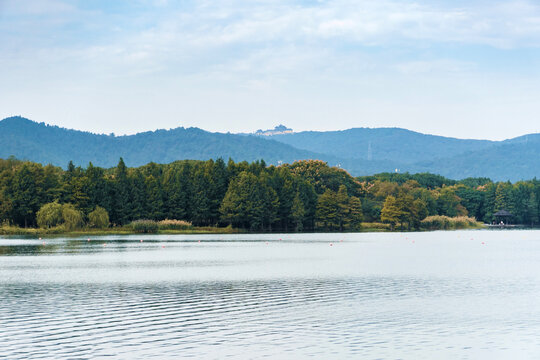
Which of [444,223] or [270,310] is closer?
[270,310]

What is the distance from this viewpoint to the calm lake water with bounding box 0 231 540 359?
20109mm

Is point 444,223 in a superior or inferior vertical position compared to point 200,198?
inferior

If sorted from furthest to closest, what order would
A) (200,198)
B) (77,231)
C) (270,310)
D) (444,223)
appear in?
(444,223) → (200,198) → (77,231) → (270,310)

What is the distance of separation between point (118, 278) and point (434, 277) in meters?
18.6

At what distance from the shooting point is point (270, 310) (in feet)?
89.5

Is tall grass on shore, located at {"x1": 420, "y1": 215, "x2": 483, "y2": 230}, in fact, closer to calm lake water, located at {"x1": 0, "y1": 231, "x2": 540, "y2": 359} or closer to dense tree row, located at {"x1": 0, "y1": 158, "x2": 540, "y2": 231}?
dense tree row, located at {"x1": 0, "y1": 158, "x2": 540, "y2": 231}

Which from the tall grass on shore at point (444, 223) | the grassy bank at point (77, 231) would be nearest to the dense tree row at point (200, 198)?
the grassy bank at point (77, 231)

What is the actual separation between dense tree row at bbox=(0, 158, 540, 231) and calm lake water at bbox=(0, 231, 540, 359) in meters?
61.2

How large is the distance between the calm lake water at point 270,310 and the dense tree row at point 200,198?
6116cm

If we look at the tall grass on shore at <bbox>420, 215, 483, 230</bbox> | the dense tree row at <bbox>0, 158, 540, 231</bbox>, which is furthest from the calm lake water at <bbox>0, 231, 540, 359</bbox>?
the tall grass on shore at <bbox>420, 215, 483, 230</bbox>

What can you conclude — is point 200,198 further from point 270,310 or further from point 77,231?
point 270,310

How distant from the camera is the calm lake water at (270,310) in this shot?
2011 centimetres

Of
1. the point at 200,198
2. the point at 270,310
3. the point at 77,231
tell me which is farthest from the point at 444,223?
the point at 270,310

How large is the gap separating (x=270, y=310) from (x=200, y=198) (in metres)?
95.9
